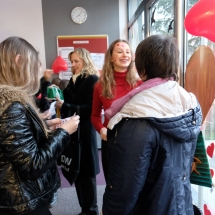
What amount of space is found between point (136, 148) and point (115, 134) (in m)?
0.13

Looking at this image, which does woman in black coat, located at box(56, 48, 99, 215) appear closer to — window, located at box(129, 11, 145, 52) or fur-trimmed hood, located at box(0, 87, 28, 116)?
fur-trimmed hood, located at box(0, 87, 28, 116)

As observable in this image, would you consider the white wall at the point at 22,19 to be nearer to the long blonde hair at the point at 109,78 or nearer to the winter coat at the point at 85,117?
the winter coat at the point at 85,117

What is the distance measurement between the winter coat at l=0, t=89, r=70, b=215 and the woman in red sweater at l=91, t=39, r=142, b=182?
0.72m

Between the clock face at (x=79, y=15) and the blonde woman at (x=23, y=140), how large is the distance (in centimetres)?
353

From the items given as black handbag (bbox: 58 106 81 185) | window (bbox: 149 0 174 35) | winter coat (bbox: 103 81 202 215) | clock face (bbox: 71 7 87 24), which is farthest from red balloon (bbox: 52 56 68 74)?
winter coat (bbox: 103 81 202 215)

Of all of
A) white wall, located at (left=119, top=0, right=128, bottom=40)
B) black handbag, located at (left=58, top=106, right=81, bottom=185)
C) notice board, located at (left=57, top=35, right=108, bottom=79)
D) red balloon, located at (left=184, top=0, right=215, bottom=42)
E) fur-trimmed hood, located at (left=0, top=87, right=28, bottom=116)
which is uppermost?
white wall, located at (left=119, top=0, right=128, bottom=40)

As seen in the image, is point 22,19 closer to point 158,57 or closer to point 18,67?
point 18,67

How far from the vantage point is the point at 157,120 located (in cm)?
81

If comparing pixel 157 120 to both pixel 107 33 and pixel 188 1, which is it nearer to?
pixel 188 1

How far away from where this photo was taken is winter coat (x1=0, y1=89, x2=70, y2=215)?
2.73 ft

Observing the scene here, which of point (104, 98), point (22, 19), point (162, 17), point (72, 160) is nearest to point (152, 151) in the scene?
point (104, 98)

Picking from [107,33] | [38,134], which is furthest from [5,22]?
[38,134]

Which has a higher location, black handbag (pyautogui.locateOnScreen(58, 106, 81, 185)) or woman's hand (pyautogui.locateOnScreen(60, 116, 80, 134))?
woman's hand (pyautogui.locateOnScreen(60, 116, 80, 134))

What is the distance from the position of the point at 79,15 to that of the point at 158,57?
3.84 m
